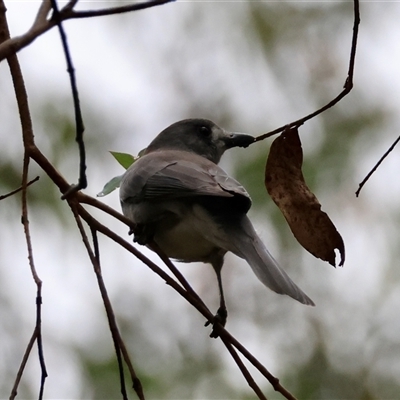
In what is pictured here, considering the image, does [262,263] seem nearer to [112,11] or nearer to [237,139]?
[112,11]

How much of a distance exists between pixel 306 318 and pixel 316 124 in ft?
6.56

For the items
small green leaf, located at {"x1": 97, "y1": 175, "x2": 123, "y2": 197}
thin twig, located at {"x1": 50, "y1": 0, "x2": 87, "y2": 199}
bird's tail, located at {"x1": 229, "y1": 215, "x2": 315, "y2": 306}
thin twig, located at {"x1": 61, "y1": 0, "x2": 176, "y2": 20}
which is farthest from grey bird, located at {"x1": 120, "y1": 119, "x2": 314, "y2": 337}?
thin twig, located at {"x1": 61, "y1": 0, "x2": 176, "y2": 20}

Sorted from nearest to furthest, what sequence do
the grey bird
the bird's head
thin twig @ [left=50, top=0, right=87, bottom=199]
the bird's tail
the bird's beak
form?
thin twig @ [left=50, top=0, right=87, bottom=199] < the bird's tail < the grey bird < the bird's beak < the bird's head

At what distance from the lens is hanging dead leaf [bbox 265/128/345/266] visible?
8.16 feet

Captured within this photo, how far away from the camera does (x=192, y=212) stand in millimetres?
3105

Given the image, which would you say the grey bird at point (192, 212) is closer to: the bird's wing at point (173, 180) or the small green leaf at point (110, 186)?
the bird's wing at point (173, 180)

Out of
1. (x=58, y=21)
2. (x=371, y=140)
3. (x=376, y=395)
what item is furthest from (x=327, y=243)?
(x=371, y=140)

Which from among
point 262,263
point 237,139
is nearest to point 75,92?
point 262,263

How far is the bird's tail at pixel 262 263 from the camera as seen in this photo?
2.47m

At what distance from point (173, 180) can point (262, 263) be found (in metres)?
0.62

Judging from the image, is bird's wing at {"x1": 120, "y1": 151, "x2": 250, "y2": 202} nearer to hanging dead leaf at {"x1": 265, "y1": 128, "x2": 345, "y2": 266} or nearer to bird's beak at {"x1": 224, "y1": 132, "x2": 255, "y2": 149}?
hanging dead leaf at {"x1": 265, "y1": 128, "x2": 345, "y2": 266}

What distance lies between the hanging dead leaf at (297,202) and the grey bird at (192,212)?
16 cm

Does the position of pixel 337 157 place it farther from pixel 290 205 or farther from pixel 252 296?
pixel 290 205

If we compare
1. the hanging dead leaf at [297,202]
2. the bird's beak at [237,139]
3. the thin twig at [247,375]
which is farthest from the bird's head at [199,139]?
the thin twig at [247,375]
